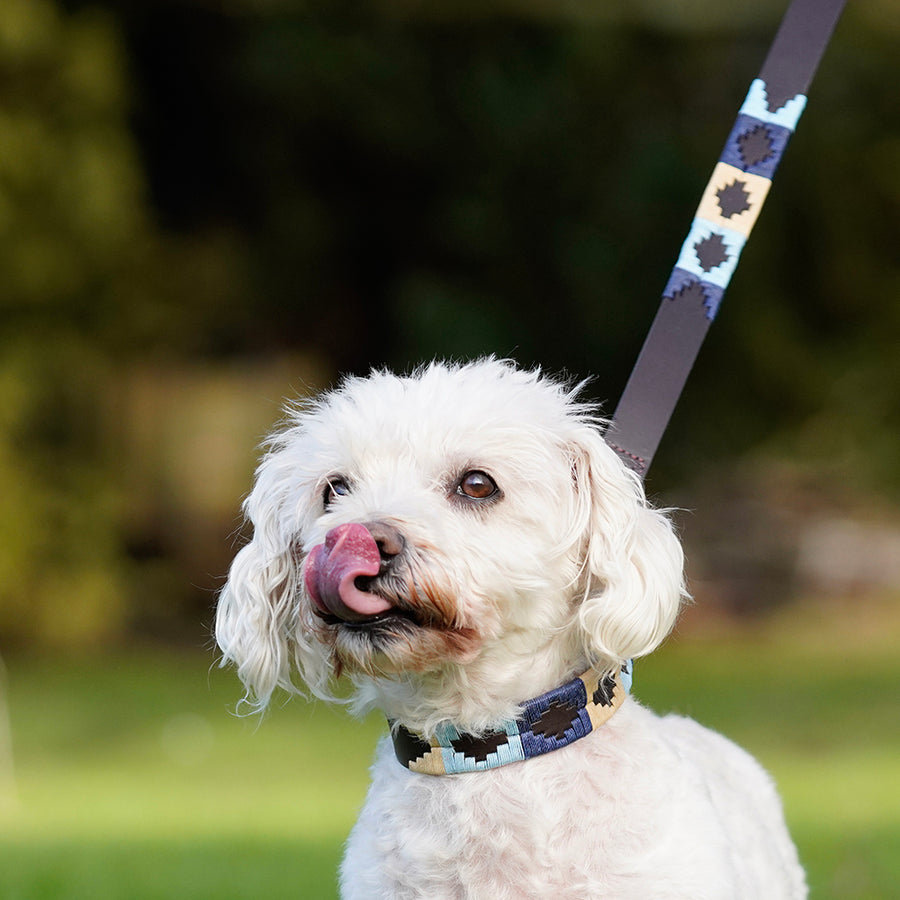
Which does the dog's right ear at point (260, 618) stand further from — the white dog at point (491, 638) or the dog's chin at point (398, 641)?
the dog's chin at point (398, 641)

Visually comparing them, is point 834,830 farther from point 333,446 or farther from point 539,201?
point 539,201

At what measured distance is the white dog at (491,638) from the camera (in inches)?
118

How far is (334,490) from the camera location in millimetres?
3416

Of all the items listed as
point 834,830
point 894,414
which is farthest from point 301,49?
point 834,830

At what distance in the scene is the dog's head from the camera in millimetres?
3010

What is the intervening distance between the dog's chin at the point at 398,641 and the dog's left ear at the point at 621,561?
1.00 ft

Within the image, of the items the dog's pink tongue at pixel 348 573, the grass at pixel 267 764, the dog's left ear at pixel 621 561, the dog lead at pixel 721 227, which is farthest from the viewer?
the grass at pixel 267 764

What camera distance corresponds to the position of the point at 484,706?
3.18 meters

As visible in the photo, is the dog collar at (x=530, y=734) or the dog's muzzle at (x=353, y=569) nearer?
the dog's muzzle at (x=353, y=569)

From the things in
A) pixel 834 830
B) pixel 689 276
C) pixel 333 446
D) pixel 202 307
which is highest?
pixel 202 307

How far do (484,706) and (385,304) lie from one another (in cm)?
1453

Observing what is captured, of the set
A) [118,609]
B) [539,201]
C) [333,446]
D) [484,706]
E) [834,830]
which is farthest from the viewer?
[118,609]

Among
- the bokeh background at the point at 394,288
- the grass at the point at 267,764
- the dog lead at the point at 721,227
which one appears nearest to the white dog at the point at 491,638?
the dog lead at the point at 721,227

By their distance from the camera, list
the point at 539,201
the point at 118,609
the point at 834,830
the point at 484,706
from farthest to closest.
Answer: the point at 118,609 → the point at 539,201 → the point at 834,830 → the point at 484,706
